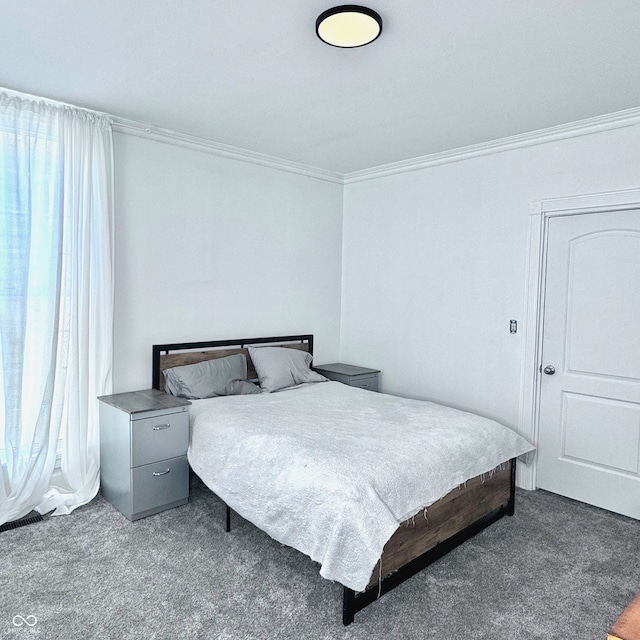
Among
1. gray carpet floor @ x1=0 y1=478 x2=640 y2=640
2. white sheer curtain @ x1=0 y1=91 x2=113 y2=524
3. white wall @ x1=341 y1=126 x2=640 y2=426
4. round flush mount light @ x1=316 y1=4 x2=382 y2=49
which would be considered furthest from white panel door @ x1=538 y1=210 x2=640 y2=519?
white sheer curtain @ x1=0 y1=91 x2=113 y2=524

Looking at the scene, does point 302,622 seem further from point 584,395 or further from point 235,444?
point 584,395

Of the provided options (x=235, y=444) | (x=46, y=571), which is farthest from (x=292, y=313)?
(x=46, y=571)

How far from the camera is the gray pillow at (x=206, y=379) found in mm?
3549

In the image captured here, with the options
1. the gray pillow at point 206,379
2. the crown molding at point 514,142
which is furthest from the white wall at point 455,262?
the gray pillow at point 206,379

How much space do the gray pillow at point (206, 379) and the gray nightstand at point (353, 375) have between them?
34.3 inches

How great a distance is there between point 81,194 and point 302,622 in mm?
2774

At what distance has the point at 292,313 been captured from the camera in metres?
4.59

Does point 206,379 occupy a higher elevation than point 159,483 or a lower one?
higher

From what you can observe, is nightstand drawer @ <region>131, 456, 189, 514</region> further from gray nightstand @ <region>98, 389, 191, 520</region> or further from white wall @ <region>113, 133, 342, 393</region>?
white wall @ <region>113, 133, 342, 393</region>

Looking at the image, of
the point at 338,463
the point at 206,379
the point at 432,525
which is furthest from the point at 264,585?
the point at 206,379

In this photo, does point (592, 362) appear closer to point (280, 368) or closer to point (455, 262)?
point (455, 262)

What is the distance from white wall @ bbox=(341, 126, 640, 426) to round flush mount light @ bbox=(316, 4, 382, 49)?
6.35ft

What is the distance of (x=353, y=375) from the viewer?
171 inches

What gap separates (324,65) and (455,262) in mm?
2053
